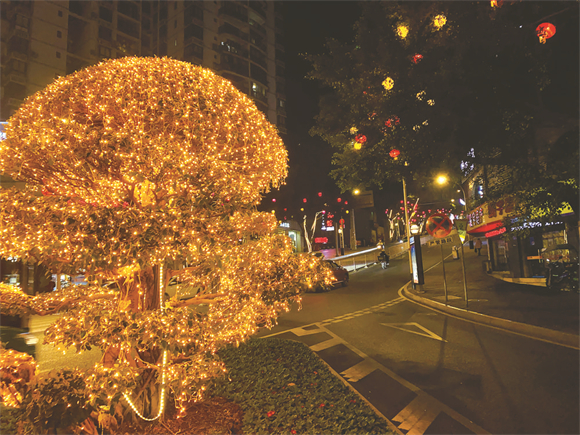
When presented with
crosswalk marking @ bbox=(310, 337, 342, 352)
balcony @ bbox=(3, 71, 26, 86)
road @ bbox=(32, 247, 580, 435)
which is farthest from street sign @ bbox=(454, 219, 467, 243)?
balcony @ bbox=(3, 71, 26, 86)

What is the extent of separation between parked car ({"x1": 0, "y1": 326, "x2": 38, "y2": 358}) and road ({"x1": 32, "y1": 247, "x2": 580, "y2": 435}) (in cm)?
43

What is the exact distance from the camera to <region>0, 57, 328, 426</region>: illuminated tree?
116 inches

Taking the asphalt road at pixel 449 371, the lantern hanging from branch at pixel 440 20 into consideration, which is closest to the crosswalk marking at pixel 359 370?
the asphalt road at pixel 449 371

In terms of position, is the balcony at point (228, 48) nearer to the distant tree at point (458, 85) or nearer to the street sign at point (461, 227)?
the distant tree at point (458, 85)

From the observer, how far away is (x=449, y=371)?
560 centimetres

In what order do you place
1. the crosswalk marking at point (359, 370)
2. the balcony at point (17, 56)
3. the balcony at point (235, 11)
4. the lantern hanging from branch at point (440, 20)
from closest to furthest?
the crosswalk marking at point (359, 370), the lantern hanging from branch at point (440, 20), the balcony at point (17, 56), the balcony at point (235, 11)

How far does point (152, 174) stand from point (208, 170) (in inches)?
21.8

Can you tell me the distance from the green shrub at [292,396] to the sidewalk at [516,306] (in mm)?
5738

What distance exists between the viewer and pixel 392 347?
23.2 feet

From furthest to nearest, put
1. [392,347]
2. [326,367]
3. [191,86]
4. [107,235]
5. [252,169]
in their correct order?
[392,347], [326,367], [252,169], [191,86], [107,235]

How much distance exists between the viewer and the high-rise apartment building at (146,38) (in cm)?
3362

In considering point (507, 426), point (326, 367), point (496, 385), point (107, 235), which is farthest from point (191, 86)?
point (496, 385)

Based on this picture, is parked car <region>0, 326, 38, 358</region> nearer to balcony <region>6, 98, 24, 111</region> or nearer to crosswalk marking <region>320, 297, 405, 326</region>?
crosswalk marking <region>320, 297, 405, 326</region>

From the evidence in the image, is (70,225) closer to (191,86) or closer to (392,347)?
(191,86)
